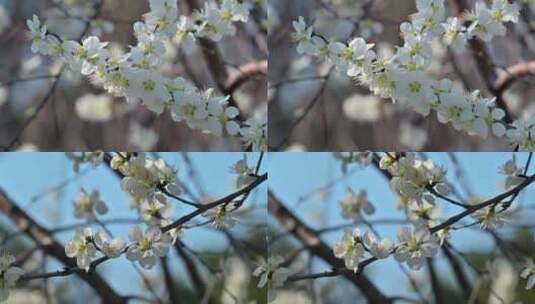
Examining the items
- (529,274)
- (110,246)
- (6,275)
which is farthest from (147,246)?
(529,274)

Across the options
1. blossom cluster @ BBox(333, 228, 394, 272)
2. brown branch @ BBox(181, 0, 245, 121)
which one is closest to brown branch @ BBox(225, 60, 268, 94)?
brown branch @ BBox(181, 0, 245, 121)

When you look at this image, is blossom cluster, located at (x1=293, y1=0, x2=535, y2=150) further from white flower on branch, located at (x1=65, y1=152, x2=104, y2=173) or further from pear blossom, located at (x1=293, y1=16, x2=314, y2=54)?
white flower on branch, located at (x1=65, y1=152, x2=104, y2=173)

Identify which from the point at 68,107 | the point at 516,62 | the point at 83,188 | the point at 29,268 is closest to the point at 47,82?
the point at 68,107

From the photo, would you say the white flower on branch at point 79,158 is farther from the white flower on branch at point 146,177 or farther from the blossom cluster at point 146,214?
the white flower on branch at point 146,177

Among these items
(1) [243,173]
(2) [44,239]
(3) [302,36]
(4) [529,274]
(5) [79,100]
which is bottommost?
(4) [529,274]

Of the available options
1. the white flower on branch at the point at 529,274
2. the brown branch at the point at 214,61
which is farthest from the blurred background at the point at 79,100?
the white flower on branch at the point at 529,274

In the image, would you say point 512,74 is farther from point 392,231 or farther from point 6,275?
point 6,275
